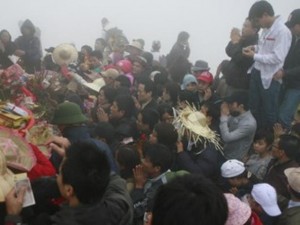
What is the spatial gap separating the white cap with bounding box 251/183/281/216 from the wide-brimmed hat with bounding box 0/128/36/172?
155 centimetres

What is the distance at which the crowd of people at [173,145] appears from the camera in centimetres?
176

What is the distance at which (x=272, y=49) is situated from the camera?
175 inches

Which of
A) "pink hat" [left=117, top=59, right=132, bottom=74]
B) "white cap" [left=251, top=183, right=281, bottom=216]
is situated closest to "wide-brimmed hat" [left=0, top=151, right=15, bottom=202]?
"white cap" [left=251, top=183, right=281, bottom=216]

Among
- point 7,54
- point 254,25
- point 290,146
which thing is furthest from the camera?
point 7,54

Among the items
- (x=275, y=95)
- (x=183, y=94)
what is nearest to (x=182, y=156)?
(x=183, y=94)

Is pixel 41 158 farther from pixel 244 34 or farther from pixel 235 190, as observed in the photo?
pixel 244 34

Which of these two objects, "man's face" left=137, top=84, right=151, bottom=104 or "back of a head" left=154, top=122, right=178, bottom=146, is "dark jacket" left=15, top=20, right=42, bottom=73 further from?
"back of a head" left=154, top=122, right=178, bottom=146

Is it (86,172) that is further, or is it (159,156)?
(159,156)

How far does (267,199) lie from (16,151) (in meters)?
1.68

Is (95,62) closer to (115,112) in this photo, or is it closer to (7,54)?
(7,54)

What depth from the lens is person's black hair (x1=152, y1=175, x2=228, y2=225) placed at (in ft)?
4.53

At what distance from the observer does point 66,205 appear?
1.85 m

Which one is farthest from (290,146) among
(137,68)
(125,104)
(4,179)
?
(137,68)

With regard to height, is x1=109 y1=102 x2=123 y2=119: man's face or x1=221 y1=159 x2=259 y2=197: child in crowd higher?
x1=109 y1=102 x2=123 y2=119: man's face
